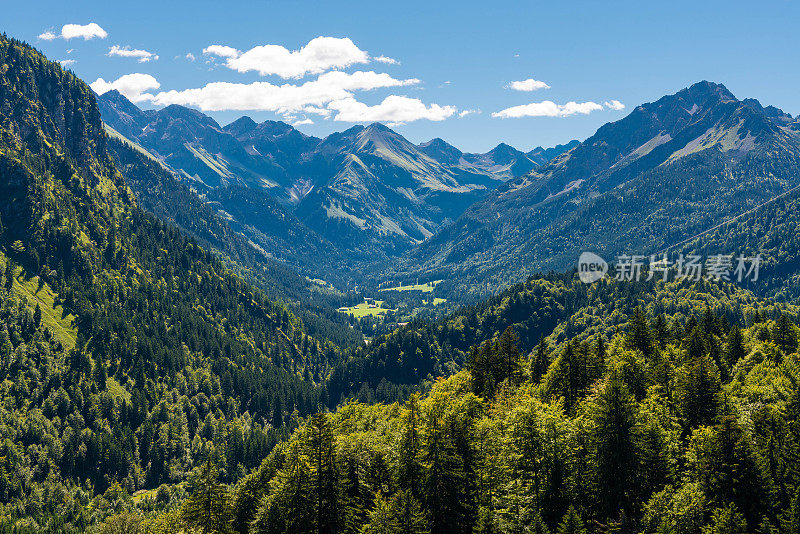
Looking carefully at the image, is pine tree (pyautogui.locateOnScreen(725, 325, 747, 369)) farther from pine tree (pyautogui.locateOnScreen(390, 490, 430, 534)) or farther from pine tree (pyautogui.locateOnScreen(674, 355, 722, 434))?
pine tree (pyautogui.locateOnScreen(390, 490, 430, 534))

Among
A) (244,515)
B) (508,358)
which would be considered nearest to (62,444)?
(244,515)

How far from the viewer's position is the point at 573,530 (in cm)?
4831

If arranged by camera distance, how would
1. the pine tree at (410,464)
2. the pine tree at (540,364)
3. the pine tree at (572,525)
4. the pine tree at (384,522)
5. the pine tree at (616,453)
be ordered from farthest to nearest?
the pine tree at (540,364) → the pine tree at (410,464) → the pine tree at (616,453) → the pine tree at (384,522) → the pine tree at (572,525)

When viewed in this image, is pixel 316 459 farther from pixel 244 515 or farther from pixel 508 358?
pixel 508 358

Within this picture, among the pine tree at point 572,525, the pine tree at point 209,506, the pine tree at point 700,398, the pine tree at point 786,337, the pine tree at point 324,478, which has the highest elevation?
the pine tree at point 786,337

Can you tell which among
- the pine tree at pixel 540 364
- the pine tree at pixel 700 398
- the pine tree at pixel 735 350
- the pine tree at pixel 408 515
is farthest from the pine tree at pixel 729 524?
the pine tree at pixel 735 350

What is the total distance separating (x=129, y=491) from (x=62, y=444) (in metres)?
31.3

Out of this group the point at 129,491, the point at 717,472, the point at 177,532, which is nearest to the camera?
the point at 717,472

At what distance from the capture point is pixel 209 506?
69.5 meters

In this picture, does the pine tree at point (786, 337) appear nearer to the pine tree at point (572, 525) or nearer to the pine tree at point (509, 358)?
the pine tree at point (509, 358)

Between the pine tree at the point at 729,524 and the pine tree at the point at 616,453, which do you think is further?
the pine tree at the point at 616,453

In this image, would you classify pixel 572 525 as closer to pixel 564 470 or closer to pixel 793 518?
pixel 564 470

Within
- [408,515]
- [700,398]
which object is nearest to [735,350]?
[700,398]

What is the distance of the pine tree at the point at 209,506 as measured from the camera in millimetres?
69062
